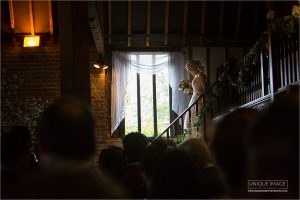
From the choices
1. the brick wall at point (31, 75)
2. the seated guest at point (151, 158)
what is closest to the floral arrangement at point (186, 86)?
the brick wall at point (31, 75)

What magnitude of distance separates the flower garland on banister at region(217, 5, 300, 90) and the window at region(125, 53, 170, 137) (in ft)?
4.41

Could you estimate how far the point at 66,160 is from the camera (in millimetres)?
1298

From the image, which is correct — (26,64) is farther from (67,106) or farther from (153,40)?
(67,106)

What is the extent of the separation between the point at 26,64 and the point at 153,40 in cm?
277

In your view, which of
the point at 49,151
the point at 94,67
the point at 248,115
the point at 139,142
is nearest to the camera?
the point at 49,151

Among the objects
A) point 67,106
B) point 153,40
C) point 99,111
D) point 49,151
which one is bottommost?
point 99,111

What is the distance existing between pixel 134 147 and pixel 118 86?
6392mm

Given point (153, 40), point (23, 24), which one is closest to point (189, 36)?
point (153, 40)

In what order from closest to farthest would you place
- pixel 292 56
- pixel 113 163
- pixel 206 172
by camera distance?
pixel 206 172, pixel 113 163, pixel 292 56

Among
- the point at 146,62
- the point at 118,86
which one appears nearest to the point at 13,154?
the point at 118,86

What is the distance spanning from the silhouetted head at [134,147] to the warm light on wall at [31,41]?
571 centimetres

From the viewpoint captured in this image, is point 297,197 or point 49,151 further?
point 49,151

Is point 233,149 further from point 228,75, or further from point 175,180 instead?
point 228,75

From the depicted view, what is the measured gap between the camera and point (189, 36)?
30.0 ft
